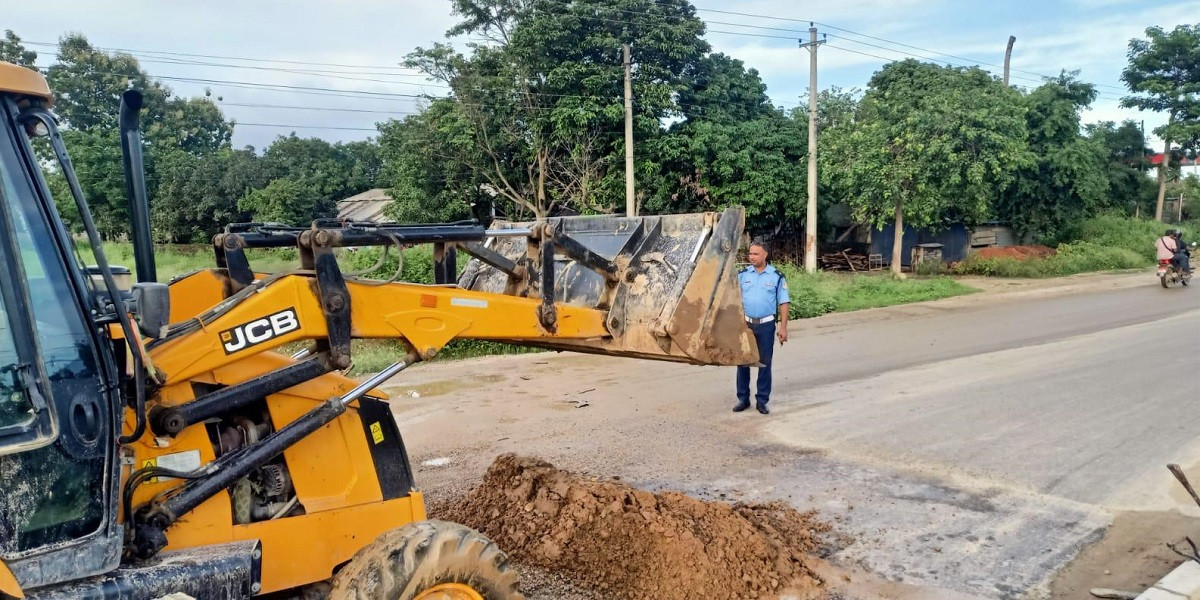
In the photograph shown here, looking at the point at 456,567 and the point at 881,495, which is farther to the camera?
the point at 881,495

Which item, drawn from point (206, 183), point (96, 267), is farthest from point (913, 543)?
point (206, 183)

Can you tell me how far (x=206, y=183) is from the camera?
29547 mm

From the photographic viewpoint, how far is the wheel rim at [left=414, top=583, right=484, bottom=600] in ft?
10.2

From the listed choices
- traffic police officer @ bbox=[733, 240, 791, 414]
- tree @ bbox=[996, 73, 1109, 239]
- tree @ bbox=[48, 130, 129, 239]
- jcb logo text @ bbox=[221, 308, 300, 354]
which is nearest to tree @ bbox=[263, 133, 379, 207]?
tree @ bbox=[48, 130, 129, 239]

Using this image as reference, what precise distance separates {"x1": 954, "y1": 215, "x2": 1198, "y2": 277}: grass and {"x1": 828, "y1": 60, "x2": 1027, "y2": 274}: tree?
8.73 feet

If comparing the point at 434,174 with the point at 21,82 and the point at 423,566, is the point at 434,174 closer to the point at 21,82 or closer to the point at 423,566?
the point at 423,566

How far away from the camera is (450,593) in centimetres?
315

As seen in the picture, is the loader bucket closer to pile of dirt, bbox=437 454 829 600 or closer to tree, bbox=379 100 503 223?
pile of dirt, bbox=437 454 829 600

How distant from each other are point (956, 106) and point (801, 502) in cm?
1889

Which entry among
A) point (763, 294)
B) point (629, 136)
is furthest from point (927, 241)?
point (763, 294)

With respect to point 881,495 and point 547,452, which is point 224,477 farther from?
point 881,495

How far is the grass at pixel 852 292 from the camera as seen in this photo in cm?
1617

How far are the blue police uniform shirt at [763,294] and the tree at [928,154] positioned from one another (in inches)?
594

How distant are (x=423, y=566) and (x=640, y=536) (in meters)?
1.74
